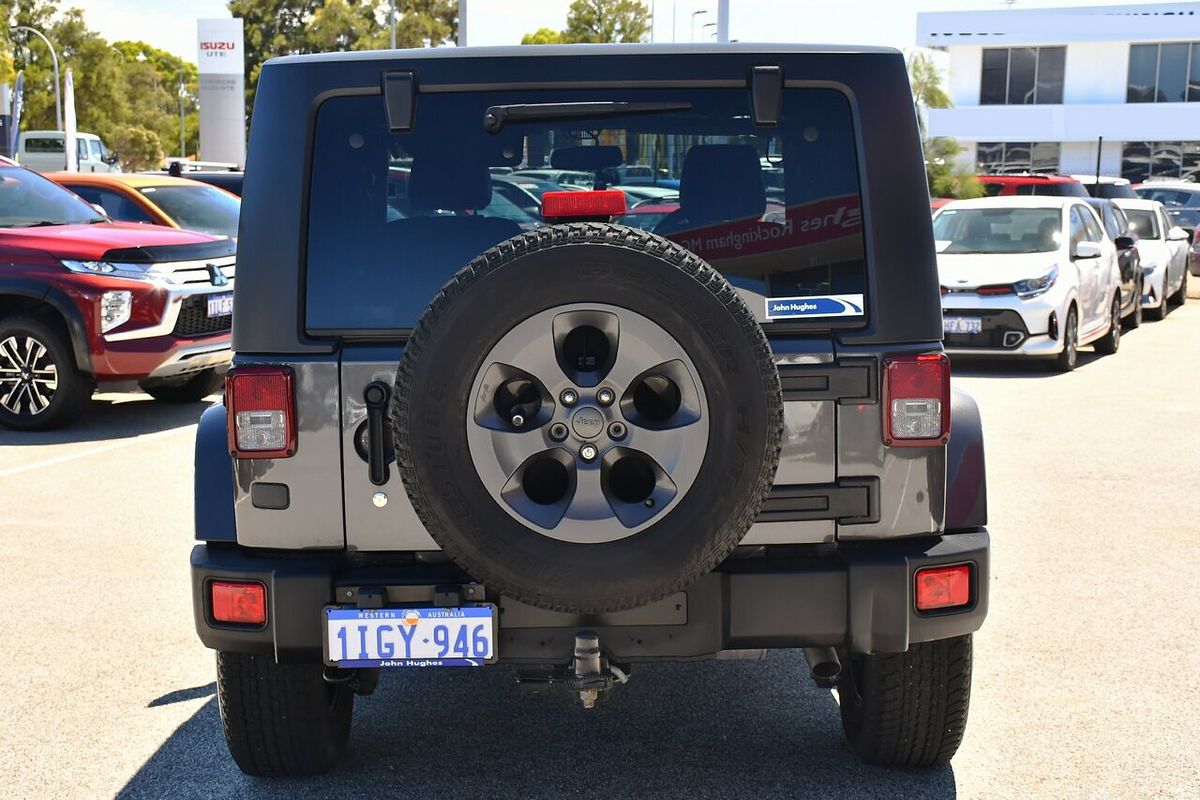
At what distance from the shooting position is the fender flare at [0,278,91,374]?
9844 millimetres

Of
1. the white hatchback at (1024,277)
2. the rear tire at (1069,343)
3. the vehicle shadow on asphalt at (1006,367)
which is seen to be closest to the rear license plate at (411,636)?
the white hatchback at (1024,277)

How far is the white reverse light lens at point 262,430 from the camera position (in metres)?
3.46

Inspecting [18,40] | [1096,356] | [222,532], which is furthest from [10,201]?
[18,40]

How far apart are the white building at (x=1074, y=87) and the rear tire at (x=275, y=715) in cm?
5745

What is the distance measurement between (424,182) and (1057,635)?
3122mm

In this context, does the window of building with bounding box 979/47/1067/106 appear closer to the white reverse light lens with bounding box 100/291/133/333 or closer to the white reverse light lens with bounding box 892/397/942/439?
the white reverse light lens with bounding box 100/291/133/333

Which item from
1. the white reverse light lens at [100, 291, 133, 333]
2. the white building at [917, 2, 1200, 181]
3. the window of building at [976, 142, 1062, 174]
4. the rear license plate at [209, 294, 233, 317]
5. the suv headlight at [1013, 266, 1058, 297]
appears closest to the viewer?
the white reverse light lens at [100, 291, 133, 333]

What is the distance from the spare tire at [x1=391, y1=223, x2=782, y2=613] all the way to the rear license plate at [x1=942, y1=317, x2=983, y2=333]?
10593 mm

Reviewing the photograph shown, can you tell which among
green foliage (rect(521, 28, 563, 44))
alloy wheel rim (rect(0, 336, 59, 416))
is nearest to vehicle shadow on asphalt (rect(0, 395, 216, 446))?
alloy wheel rim (rect(0, 336, 59, 416))

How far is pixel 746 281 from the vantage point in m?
3.48

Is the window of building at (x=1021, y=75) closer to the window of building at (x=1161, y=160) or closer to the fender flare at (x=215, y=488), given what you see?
the window of building at (x=1161, y=160)

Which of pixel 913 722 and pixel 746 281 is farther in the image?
pixel 913 722

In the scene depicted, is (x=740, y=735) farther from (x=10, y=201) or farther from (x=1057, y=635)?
(x=10, y=201)

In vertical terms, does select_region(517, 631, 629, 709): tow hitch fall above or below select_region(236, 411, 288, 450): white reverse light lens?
below
